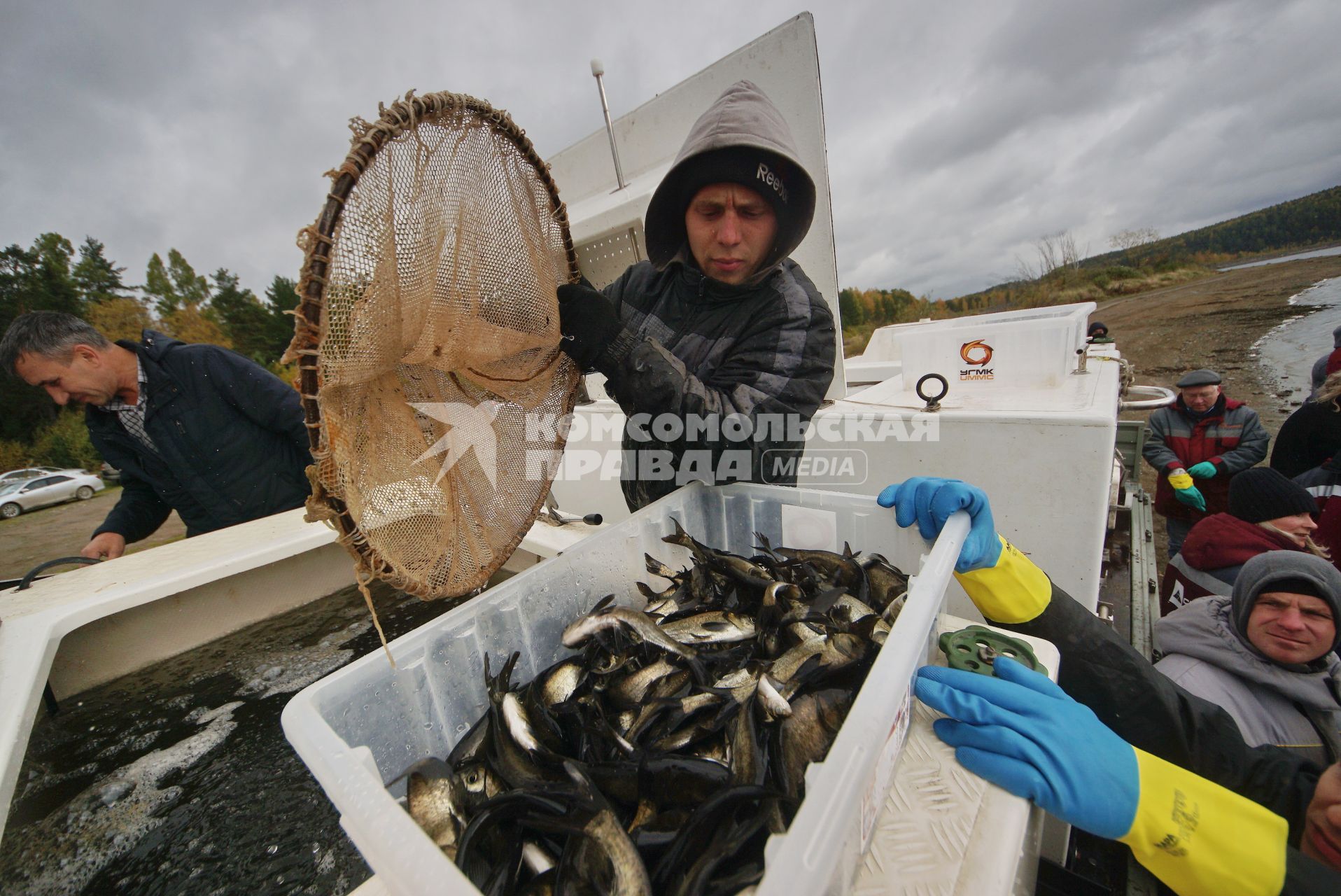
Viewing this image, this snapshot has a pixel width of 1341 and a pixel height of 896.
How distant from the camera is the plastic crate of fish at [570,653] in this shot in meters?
0.61

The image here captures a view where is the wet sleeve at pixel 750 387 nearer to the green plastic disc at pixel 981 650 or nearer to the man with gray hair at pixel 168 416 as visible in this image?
the green plastic disc at pixel 981 650

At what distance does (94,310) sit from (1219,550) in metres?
49.9

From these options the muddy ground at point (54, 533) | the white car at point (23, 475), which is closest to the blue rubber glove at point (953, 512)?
the muddy ground at point (54, 533)

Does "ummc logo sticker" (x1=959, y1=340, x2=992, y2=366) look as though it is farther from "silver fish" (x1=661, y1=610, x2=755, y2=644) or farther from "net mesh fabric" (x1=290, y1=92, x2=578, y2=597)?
"net mesh fabric" (x1=290, y1=92, x2=578, y2=597)

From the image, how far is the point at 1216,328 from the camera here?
15.3 m

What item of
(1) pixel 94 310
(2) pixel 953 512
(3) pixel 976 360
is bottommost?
(2) pixel 953 512

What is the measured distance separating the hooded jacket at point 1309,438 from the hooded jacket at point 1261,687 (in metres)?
2.92

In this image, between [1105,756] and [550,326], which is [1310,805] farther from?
[550,326]

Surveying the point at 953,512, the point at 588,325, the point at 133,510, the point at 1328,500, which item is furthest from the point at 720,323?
the point at 1328,500

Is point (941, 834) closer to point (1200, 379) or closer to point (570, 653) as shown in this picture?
point (570, 653)

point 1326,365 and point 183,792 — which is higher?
point 1326,365

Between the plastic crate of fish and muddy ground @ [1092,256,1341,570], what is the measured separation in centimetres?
522

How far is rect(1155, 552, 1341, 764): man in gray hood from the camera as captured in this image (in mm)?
1691

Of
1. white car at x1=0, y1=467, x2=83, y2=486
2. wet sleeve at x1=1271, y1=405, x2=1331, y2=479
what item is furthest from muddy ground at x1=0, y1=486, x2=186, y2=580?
wet sleeve at x1=1271, y1=405, x2=1331, y2=479
